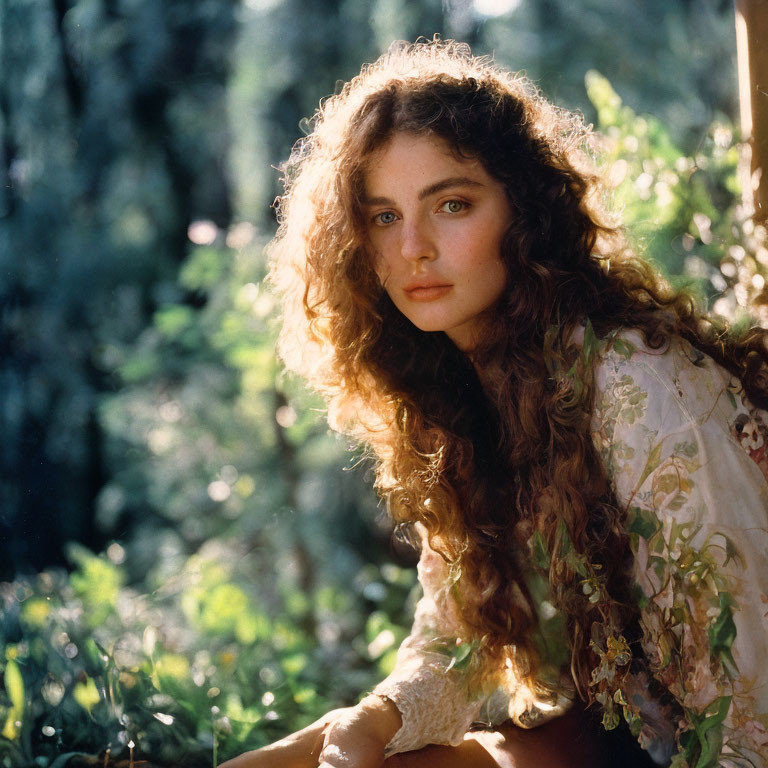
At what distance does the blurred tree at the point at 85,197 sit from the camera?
2504 millimetres

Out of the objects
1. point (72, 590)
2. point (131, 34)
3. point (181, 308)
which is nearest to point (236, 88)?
A: point (131, 34)

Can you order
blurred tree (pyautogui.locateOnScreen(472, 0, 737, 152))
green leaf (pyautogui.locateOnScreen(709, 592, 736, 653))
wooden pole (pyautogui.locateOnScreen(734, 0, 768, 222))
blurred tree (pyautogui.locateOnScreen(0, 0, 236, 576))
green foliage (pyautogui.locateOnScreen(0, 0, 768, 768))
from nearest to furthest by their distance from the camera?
1. green leaf (pyautogui.locateOnScreen(709, 592, 736, 653))
2. wooden pole (pyautogui.locateOnScreen(734, 0, 768, 222))
3. blurred tree (pyautogui.locateOnScreen(0, 0, 236, 576))
4. green foliage (pyautogui.locateOnScreen(0, 0, 768, 768))
5. blurred tree (pyautogui.locateOnScreen(472, 0, 737, 152))

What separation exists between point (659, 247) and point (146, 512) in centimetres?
186

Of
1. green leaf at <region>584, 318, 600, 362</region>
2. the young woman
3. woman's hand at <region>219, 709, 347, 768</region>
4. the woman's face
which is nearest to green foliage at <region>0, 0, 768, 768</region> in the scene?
woman's hand at <region>219, 709, 347, 768</region>

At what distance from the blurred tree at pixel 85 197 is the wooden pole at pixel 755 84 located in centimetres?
169

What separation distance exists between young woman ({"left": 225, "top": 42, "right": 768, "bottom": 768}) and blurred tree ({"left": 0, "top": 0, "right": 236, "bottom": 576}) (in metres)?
0.95

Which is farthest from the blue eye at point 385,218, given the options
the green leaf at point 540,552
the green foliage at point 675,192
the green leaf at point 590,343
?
the green foliage at point 675,192

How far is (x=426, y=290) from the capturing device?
1670 millimetres

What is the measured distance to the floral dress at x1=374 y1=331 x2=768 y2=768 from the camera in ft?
4.35

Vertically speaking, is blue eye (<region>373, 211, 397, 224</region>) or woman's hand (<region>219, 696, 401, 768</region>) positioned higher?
blue eye (<region>373, 211, 397, 224</region>)

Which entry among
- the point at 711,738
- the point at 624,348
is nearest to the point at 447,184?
the point at 624,348

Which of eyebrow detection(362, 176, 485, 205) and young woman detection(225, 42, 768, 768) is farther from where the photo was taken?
eyebrow detection(362, 176, 485, 205)

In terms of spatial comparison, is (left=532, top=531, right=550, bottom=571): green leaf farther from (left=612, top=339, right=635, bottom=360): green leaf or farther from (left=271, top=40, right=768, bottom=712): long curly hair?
(left=612, top=339, right=635, bottom=360): green leaf

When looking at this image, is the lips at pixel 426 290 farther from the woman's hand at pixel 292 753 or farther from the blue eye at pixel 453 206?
Answer: the woman's hand at pixel 292 753
